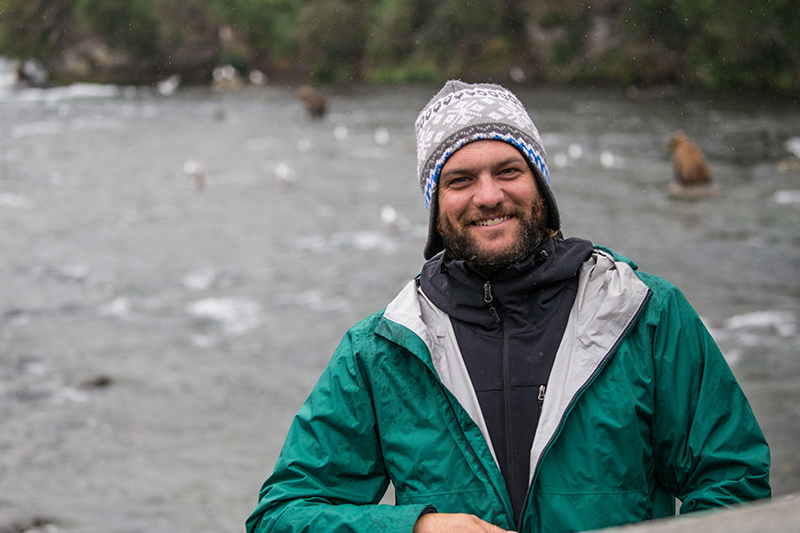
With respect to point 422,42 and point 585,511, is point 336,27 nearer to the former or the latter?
point 422,42

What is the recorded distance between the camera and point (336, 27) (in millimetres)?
53125

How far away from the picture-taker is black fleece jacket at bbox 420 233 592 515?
1788mm

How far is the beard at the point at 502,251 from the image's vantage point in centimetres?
191

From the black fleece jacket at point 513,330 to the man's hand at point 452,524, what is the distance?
125mm

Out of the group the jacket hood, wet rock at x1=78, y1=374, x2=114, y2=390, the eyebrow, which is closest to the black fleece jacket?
the jacket hood

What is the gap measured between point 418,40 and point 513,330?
158ft

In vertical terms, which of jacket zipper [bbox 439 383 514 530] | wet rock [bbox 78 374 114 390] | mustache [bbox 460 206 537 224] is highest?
mustache [bbox 460 206 537 224]

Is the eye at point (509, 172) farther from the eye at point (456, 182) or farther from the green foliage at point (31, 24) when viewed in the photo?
the green foliage at point (31, 24)

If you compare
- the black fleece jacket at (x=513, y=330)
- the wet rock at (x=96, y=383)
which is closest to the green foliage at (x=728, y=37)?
the wet rock at (x=96, y=383)

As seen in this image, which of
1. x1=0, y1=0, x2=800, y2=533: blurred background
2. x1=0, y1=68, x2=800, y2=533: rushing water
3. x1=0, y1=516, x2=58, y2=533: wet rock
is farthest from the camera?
x1=0, y1=0, x2=800, y2=533: blurred background

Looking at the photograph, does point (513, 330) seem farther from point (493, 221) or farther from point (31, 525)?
point (31, 525)

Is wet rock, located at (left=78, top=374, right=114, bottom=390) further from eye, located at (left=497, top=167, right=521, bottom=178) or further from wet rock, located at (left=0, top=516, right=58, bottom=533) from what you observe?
eye, located at (left=497, top=167, right=521, bottom=178)

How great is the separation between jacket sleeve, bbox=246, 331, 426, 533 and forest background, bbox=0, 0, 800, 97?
1101 inches

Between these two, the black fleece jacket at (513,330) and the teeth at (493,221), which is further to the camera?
the teeth at (493,221)
